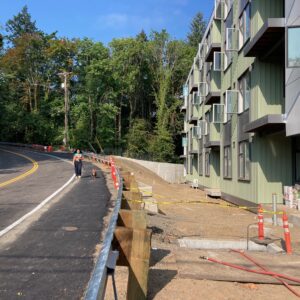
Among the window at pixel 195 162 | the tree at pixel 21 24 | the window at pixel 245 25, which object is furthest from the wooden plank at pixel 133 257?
the tree at pixel 21 24

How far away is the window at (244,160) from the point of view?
22.2m

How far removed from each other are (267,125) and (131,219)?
1194 centimetres

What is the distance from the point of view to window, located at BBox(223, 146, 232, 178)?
1050 inches

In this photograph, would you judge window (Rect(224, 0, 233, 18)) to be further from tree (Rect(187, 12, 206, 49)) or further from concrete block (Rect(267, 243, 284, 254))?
tree (Rect(187, 12, 206, 49))

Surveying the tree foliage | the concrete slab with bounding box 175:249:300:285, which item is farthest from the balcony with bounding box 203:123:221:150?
the tree foliage

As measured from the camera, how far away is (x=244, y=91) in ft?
75.4

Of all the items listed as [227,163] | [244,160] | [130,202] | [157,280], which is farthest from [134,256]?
[227,163]

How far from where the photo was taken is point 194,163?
48.0 m

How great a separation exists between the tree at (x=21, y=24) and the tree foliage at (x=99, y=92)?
7402mm

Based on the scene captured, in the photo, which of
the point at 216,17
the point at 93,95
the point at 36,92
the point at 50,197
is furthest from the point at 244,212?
the point at 36,92

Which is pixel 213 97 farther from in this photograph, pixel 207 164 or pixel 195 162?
pixel 195 162

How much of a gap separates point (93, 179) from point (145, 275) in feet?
Result: 63.0

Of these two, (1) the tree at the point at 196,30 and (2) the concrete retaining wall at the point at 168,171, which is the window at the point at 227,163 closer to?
(2) the concrete retaining wall at the point at 168,171

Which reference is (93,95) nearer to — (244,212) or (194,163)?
(194,163)
